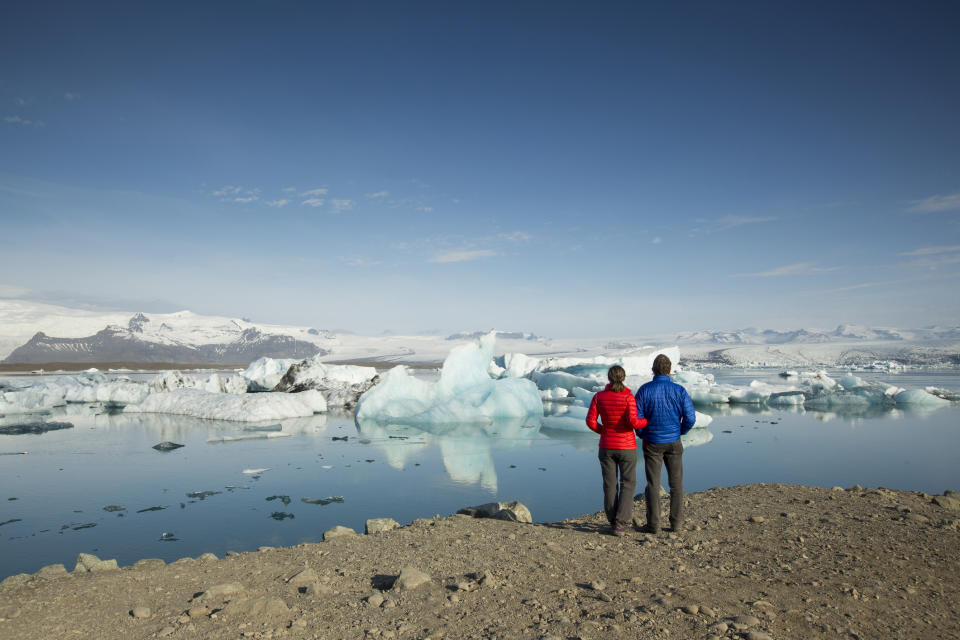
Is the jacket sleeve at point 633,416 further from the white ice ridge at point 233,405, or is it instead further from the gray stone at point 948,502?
the white ice ridge at point 233,405

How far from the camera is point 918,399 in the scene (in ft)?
55.3

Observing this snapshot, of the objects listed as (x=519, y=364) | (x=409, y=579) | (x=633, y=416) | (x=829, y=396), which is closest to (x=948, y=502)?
(x=633, y=416)

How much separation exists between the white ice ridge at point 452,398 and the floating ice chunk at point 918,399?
38.9 feet

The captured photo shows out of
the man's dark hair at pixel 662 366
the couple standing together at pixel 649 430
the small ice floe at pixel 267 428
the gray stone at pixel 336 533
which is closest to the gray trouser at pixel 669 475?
the couple standing together at pixel 649 430

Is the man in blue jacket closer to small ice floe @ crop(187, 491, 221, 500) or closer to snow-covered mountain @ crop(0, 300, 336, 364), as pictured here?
small ice floe @ crop(187, 491, 221, 500)

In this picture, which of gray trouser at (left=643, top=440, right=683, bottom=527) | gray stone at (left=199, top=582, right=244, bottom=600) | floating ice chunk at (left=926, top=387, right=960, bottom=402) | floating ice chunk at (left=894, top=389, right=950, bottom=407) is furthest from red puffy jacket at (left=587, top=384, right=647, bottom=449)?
floating ice chunk at (left=926, top=387, right=960, bottom=402)

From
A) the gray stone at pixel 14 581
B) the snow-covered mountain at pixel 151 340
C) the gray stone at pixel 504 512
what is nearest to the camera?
the gray stone at pixel 14 581

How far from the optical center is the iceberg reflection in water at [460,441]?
791 cm

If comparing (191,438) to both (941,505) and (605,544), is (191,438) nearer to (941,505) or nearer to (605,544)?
(605,544)

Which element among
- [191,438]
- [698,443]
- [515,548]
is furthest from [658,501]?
[191,438]

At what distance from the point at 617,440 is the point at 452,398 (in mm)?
10048

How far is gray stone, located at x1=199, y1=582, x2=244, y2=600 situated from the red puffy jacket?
8.25 feet

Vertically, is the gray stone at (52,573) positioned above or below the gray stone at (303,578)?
below

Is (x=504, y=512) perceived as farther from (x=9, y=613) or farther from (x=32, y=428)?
(x=32, y=428)
